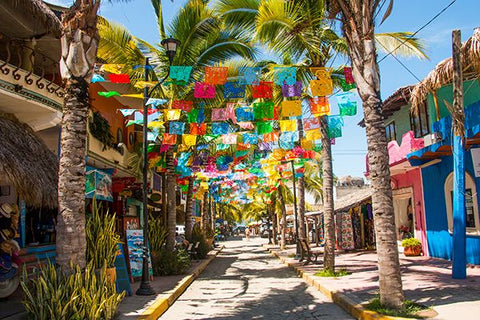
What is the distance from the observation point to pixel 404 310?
7.50 meters

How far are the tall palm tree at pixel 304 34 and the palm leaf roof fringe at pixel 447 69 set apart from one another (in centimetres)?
88

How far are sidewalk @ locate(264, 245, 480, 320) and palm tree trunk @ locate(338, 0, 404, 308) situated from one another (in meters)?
0.78

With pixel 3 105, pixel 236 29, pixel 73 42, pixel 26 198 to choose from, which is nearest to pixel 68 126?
pixel 73 42

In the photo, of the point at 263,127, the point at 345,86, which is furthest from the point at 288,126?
the point at 345,86

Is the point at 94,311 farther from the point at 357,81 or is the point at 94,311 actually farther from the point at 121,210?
the point at 121,210

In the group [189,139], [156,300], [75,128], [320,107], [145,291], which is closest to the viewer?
[75,128]

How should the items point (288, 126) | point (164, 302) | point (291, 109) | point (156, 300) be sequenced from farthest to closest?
1. point (288, 126)
2. point (291, 109)
3. point (156, 300)
4. point (164, 302)

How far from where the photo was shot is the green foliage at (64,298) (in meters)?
6.49

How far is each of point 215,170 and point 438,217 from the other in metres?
11.0

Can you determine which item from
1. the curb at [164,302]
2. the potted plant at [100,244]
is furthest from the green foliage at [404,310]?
the potted plant at [100,244]

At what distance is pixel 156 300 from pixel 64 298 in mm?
3518

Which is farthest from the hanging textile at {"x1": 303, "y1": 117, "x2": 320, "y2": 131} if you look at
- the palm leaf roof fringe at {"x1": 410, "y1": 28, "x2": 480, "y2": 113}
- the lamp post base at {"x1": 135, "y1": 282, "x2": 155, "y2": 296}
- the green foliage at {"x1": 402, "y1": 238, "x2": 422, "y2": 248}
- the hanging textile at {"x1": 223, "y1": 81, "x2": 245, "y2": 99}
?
the lamp post base at {"x1": 135, "y1": 282, "x2": 155, "y2": 296}

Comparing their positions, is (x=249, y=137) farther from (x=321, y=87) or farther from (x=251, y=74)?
(x=321, y=87)

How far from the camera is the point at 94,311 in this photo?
672cm
